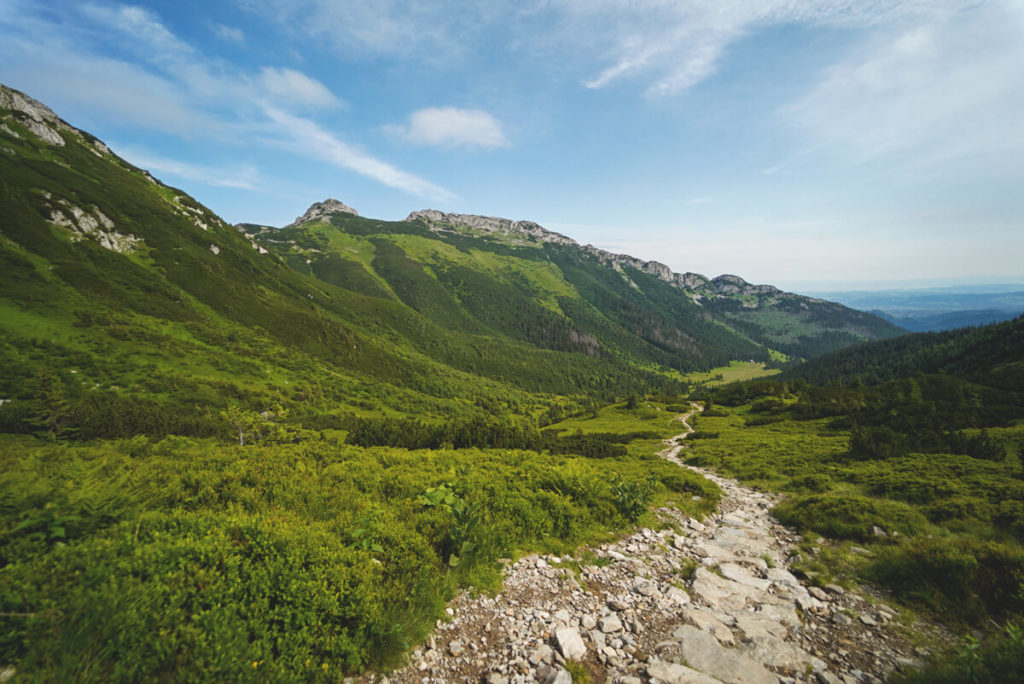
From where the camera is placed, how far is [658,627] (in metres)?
6.58

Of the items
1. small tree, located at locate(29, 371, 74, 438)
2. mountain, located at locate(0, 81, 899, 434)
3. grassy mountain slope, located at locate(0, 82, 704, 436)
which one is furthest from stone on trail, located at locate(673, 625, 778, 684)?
grassy mountain slope, located at locate(0, 82, 704, 436)

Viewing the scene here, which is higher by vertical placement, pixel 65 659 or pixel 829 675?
pixel 65 659

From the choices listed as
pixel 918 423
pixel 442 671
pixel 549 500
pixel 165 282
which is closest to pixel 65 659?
pixel 442 671

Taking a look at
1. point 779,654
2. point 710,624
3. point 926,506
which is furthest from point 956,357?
point 710,624

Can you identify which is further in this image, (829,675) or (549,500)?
(549,500)

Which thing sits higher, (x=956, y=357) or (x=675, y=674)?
(x=675, y=674)

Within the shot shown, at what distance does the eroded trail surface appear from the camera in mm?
5414

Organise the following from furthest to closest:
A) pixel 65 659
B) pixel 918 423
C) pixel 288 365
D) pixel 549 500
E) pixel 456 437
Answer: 1. pixel 288 365
2. pixel 918 423
3. pixel 456 437
4. pixel 549 500
5. pixel 65 659

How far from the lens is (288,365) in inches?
4067

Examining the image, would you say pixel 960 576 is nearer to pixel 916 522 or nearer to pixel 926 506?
pixel 916 522

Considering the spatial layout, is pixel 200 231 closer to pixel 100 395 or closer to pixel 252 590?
pixel 100 395

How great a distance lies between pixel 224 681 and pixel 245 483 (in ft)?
23.8

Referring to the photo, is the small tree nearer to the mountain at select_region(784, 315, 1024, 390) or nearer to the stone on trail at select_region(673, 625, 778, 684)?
the stone on trail at select_region(673, 625, 778, 684)

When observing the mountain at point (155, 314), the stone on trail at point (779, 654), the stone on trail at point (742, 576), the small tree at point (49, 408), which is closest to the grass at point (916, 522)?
Result: the stone on trail at point (742, 576)
